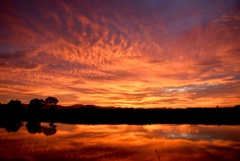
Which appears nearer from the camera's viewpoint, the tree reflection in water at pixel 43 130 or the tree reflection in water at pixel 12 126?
the tree reflection in water at pixel 43 130

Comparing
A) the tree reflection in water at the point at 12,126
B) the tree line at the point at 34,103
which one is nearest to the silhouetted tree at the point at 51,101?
the tree line at the point at 34,103

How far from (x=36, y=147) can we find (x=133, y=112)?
80771 millimetres

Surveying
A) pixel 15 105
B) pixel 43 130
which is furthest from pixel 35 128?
pixel 15 105

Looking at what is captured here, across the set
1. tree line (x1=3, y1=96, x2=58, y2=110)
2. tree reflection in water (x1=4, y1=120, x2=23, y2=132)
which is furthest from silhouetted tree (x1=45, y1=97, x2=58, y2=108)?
tree reflection in water (x1=4, y1=120, x2=23, y2=132)

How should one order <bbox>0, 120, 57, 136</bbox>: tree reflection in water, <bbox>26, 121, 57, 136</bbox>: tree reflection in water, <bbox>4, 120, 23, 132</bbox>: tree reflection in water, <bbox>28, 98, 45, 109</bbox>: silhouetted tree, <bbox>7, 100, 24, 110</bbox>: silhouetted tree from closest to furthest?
<bbox>26, 121, 57, 136</bbox>: tree reflection in water → <bbox>0, 120, 57, 136</bbox>: tree reflection in water → <bbox>4, 120, 23, 132</bbox>: tree reflection in water → <bbox>7, 100, 24, 110</bbox>: silhouetted tree → <bbox>28, 98, 45, 109</bbox>: silhouetted tree

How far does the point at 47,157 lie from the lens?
18.7 m

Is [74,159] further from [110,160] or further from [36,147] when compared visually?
[36,147]

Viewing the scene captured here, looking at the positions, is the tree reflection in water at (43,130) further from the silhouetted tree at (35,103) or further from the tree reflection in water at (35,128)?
the silhouetted tree at (35,103)

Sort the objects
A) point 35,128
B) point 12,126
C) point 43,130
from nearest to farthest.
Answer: point 43,130, point 35,128, point 12,126

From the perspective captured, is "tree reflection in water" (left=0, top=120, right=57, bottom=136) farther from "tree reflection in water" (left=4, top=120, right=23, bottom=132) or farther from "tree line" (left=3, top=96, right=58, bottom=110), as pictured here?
"tree line" (left=3, top=96, right=58, bottom=110)

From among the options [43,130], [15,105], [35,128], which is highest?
[15,105]

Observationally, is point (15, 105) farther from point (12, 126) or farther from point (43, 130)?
point (43, 130)

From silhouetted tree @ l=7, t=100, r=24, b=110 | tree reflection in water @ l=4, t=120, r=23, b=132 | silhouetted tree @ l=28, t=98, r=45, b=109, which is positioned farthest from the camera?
silhouetted tree @ l=28, t=98, r=45, b=109

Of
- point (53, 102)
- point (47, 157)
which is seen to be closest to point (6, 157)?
point (47, 157)
